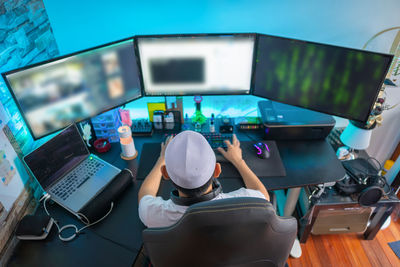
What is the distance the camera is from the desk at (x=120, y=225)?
1.14 m

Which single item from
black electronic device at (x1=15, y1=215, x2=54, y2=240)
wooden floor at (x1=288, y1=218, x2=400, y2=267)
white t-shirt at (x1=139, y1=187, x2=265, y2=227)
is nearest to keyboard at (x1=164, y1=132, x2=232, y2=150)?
white t-shirt at (x1=139, y1=187, x2=265, y2=227)

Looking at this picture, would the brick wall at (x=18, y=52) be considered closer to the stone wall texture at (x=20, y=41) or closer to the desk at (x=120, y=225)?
the stone wall texture at (x=20, y=41)

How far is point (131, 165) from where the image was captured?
1.58 m

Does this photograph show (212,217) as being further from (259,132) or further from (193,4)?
(193,4)

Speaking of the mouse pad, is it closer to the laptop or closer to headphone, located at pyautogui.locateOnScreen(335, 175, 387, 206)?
the laptop

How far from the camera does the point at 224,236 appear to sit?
2.76ft

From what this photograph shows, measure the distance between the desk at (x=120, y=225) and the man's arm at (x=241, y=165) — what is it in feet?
0.17

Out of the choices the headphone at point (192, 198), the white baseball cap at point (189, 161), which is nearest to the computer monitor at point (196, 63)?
the white baseball cap at point (189, 161)

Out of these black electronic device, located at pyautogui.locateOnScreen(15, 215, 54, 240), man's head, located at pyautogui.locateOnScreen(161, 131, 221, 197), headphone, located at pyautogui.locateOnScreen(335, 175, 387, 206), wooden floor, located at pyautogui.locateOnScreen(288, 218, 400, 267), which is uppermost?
man's head, located at pyautogui.locateOnScreen(161, 131, 221, 197)

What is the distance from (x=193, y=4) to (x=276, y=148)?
0.97 metres

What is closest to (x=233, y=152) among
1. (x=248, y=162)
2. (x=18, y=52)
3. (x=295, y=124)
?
(x=248, y=162)

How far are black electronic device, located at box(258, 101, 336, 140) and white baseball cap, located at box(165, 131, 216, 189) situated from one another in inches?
29.3

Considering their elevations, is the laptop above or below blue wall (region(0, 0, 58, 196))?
below

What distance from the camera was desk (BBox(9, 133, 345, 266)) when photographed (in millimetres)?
1139
